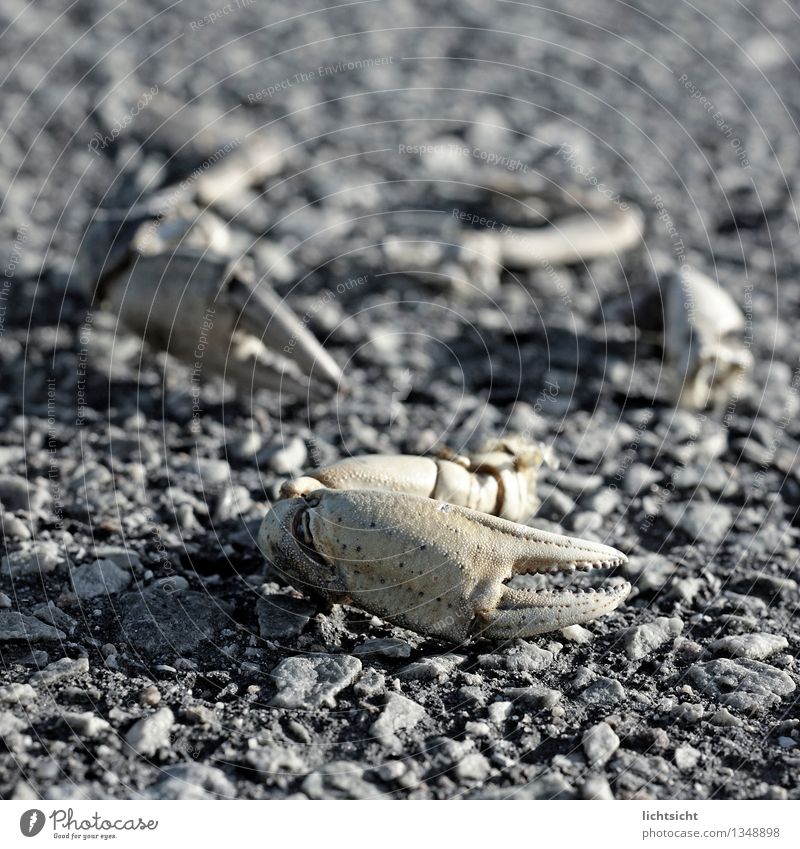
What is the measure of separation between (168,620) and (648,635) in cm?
176

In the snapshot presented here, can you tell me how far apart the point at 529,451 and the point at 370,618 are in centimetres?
93

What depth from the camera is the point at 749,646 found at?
3887mm

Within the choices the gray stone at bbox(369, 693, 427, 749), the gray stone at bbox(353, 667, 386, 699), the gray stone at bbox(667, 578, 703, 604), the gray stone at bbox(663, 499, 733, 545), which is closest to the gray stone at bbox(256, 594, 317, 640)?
the gray stone at bbox(353, 667, 386, 699)

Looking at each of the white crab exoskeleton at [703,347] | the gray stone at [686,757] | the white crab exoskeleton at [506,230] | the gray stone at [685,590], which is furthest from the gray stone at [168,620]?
the white crab exoskeleton at [506,230]

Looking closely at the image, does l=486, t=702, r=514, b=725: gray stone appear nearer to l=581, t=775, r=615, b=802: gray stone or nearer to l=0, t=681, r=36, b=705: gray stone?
l=581, t=775, r=615, b=802: gray stone

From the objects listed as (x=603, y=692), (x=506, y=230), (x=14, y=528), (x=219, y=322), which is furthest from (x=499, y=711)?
(x=506, y=230)

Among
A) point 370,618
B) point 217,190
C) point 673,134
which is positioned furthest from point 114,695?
point 673,134

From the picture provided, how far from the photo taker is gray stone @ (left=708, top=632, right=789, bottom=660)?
12.7 ft

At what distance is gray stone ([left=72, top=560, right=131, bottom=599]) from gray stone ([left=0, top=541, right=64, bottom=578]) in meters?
0.11

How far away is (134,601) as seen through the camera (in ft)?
13.0

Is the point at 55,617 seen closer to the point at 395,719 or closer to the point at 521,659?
the point at 395,719

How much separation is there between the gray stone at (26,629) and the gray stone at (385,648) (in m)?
1.05

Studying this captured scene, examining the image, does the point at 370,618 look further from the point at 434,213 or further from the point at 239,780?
the point at 434,213

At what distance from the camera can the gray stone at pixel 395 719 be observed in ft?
11.0
